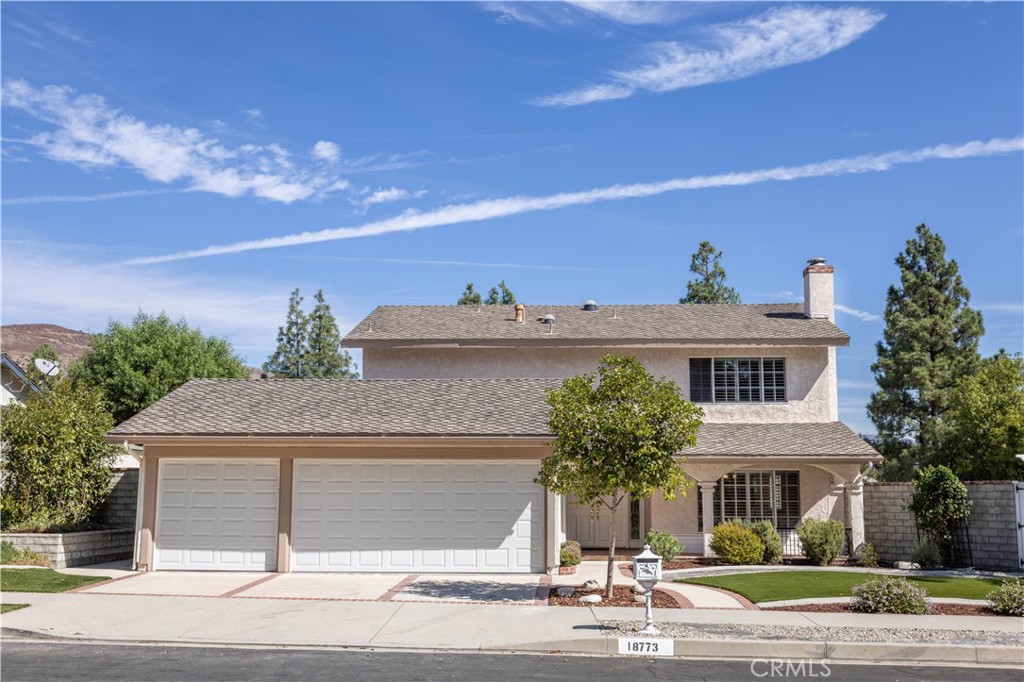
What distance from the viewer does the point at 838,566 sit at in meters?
20.7

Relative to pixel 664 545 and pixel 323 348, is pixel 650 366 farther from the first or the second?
pixel 323 348

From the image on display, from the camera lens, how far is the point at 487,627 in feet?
41.8

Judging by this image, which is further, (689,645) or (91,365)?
(91,365)

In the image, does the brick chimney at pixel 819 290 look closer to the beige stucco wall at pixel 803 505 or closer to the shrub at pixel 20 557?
the beige stucco wall at pixel 803 505

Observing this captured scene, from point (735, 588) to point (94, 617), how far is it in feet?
36.4

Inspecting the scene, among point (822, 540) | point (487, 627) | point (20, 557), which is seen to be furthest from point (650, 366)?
point (20, 557)

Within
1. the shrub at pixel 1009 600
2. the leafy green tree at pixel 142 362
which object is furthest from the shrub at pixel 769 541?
the leafy green tree at pixel 142 362

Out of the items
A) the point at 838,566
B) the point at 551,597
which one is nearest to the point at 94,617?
the point at 551,597

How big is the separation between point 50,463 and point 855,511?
63.2 feet

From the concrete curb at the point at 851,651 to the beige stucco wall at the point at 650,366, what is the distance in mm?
13510

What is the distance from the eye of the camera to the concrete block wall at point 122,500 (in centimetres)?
2106

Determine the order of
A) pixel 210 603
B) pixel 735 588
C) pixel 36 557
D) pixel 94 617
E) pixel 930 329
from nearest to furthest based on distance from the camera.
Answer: pixel 94 617 < pixel 210 603 < pixel 735 588 < pixel 36 557 < pixel 930 329

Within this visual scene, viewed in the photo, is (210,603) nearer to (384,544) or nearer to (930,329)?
(384,544)

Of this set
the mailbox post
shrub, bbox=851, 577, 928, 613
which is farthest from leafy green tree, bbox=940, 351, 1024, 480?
the mailbox post
